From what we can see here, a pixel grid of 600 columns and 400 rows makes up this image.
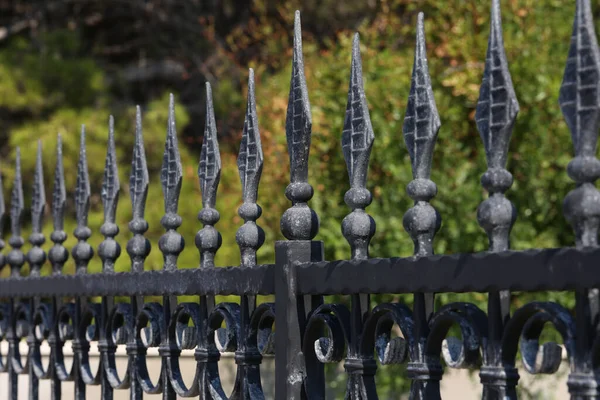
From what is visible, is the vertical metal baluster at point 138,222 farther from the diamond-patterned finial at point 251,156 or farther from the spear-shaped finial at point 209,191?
the diamond-patterned finial at point 251,156

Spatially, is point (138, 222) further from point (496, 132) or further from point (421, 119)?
point (496, 132)

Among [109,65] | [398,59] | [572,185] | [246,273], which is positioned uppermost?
[109,65]

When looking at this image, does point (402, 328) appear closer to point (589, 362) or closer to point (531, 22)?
point (589, 362)

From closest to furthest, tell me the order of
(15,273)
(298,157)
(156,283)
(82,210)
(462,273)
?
(462,273) < (298,157) < (156,283) < (82,210) < (15,273)

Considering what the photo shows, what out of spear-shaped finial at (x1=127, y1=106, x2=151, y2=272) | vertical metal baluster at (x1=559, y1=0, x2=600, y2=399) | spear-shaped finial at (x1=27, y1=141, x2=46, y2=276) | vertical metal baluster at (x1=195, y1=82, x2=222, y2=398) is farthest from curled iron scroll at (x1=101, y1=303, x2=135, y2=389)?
vertical metal baluster at (x1=559, y1=0, x2=600, y2=399)

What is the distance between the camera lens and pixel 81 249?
2.43 m

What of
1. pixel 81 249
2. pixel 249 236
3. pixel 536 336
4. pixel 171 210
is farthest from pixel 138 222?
pixel 536 336

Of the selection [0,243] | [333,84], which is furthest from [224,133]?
[0,243]

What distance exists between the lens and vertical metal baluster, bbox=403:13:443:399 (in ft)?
4.40

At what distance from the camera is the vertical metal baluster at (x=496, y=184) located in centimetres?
123

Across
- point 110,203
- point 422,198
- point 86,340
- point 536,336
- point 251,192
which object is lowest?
point 536,336

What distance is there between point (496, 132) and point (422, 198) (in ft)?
0.54

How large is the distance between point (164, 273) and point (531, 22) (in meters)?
4.79

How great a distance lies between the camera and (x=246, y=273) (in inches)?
67.9
